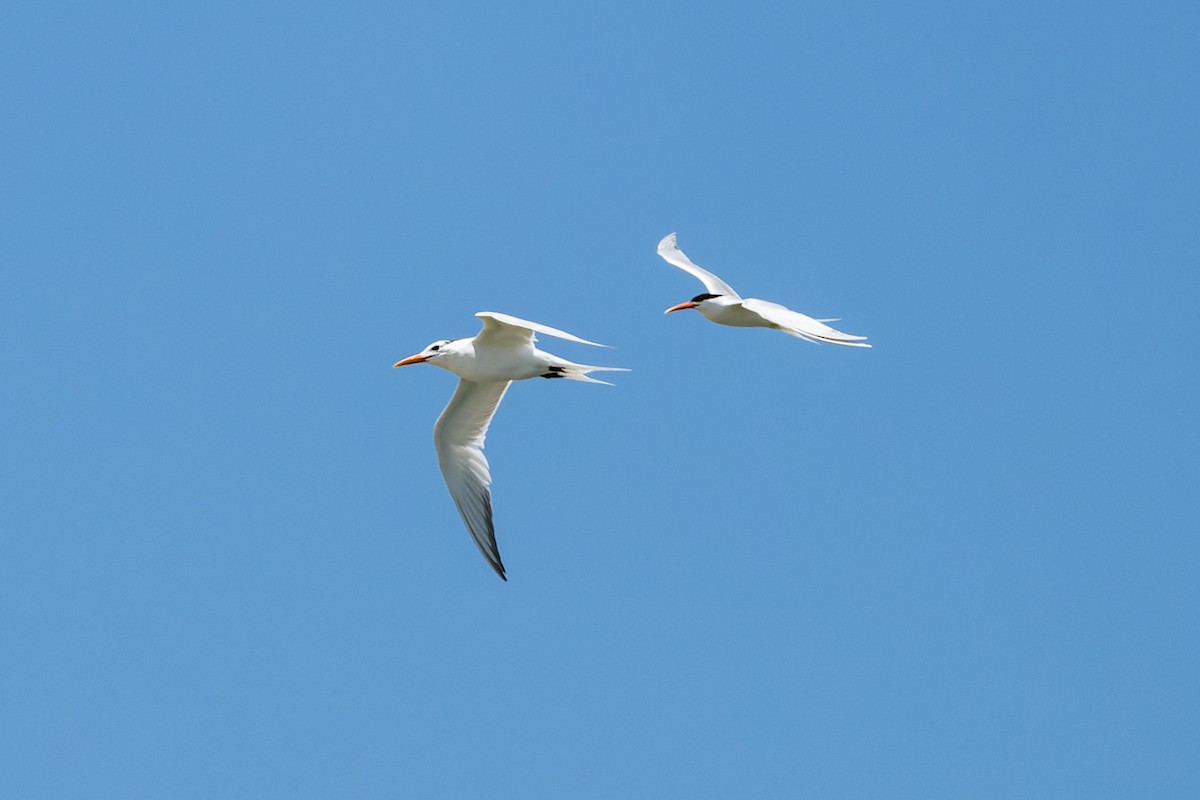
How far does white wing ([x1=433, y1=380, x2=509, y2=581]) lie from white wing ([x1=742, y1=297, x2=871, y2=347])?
3.40m

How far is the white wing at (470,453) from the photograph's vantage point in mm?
16672

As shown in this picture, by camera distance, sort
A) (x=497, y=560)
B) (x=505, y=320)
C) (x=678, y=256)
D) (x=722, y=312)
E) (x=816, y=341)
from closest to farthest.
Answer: (x=816, y=341) → (x=505, y=320) → (x=722, y=312) → (x=497, y=560) → (x=678, y=256)

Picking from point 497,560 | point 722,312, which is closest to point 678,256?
point 722,312

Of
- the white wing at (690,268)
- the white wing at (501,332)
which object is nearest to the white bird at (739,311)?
the white wing at (690,268)

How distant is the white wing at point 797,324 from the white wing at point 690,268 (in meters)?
1.23

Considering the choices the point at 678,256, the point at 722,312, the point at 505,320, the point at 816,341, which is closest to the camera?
the point at 816,341

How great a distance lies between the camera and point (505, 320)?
14.2 metres

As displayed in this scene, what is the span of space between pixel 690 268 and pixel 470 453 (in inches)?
126

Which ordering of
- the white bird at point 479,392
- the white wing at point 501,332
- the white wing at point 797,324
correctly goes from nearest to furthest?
the white wing at point 797,324 → the white wing at point 501,332 → the white bird at point 479,392

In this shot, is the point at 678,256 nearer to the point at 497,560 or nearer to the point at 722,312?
the point at 722,312

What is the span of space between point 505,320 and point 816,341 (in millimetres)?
2972

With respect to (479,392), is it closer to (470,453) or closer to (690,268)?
(470,453)

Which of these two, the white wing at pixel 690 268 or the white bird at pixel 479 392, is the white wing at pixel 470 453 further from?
the white wing at pixel 690 268

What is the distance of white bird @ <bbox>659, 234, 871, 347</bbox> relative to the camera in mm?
12914
